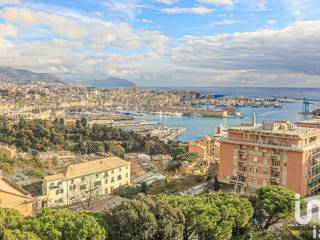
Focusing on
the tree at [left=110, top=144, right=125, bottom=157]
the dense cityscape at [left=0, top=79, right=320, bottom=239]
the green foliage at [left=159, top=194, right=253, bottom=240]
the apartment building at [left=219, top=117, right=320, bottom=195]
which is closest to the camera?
the dense cityscape at [left=0, top=79, right=320, bottom=239]

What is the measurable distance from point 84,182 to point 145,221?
22.7 ft

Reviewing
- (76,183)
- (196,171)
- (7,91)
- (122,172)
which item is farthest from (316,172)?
(7,91)

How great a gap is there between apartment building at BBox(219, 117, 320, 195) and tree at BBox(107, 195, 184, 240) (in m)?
5.53

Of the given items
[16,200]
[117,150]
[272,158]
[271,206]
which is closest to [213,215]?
[271,206]

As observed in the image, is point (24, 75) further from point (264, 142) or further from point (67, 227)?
point (67, 227)

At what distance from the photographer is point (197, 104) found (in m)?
75.2

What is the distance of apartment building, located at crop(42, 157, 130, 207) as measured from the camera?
11.1 metres

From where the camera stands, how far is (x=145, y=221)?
519 centimetres

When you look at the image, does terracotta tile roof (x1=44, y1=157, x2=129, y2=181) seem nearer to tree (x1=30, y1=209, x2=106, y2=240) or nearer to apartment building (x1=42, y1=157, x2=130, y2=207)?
apartment building (x1=42, y1=157, x2=130, y2=207)

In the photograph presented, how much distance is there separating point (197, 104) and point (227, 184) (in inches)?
2533

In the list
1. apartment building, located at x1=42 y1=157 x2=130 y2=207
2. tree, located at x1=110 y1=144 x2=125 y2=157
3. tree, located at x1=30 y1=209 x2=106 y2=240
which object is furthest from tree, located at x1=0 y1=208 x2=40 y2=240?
tree, located at x1=110 y1=144 x2=125 y2=157

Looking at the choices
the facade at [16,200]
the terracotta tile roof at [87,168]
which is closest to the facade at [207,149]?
the terracotta tile roof at [87,168]

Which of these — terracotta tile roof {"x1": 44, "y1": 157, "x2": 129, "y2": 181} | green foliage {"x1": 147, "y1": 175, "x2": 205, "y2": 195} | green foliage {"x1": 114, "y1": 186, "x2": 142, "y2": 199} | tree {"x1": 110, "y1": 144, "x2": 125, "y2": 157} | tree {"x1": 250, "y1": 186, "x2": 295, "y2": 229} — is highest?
tree {"x1": 250, "y1": 186, "x2": 295, "y2": 229}

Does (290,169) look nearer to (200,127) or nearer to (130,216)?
(130,216)
